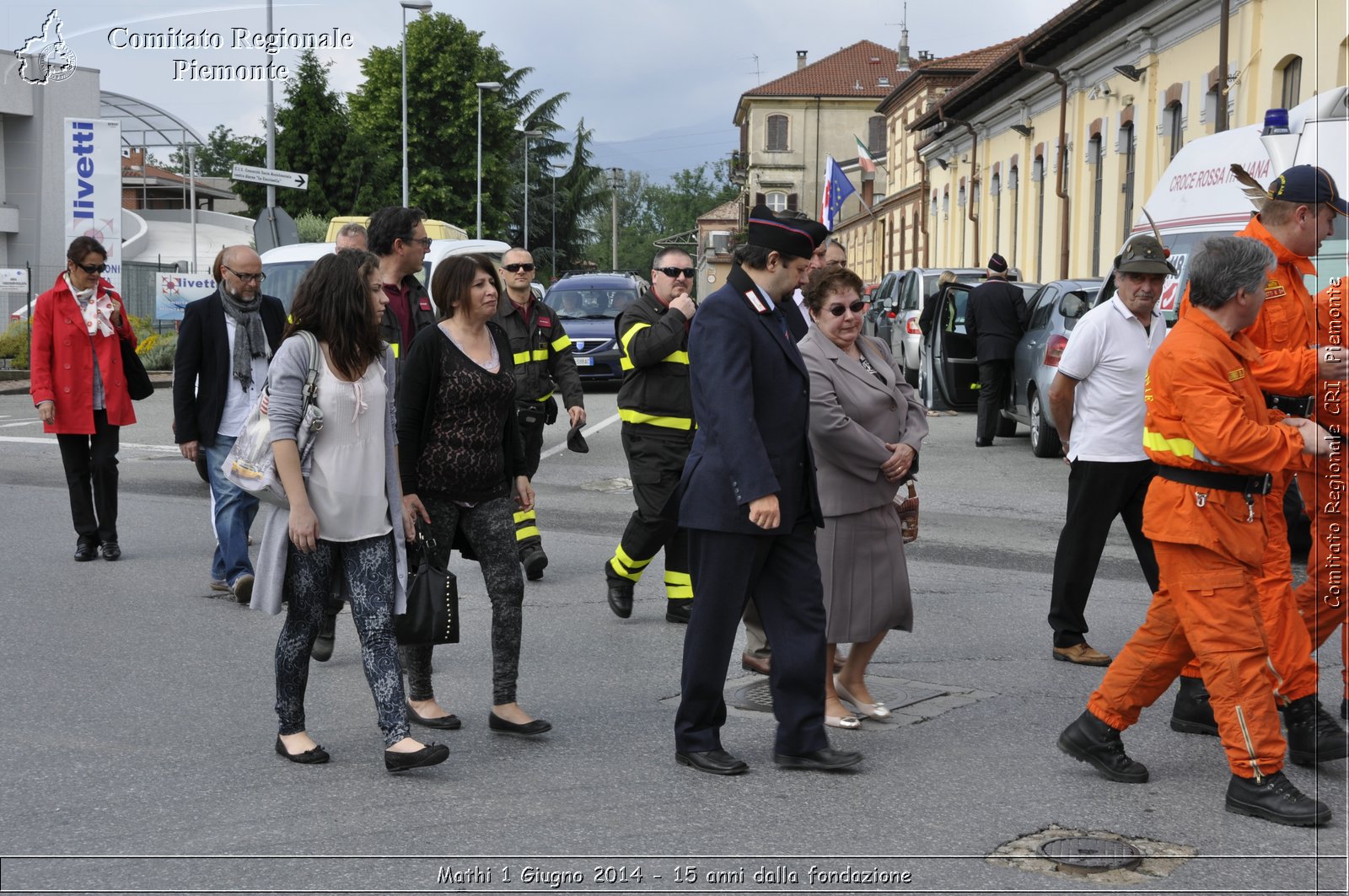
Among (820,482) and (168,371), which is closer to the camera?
(820,482)

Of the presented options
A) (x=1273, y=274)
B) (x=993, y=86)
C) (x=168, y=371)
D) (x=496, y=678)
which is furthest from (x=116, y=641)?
(x=993, y=86)

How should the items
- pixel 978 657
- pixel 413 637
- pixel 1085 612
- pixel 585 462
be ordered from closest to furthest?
pixel 413 637
pixel 978 657
pixel 1085 612
pixel 585 462

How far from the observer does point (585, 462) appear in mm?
15203

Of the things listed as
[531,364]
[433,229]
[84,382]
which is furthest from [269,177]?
[531,364]

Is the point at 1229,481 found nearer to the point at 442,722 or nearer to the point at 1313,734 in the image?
the point at 1313,734

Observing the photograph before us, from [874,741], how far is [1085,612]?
2781mm

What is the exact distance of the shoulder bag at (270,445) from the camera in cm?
515

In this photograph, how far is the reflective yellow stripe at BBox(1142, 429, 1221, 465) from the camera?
486cm

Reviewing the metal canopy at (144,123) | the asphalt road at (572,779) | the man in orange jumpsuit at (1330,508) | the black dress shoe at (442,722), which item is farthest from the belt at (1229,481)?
the metal canopy at (144,123)

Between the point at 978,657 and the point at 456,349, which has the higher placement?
the point at 456,349

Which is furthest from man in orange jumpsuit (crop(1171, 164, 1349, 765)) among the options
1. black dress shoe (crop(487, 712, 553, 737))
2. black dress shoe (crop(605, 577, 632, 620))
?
black dress shoe (crop(605, 577, 632, 620))

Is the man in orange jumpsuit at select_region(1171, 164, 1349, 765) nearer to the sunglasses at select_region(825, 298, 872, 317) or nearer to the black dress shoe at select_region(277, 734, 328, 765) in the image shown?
the sunglasses at select_region(825, 298, 872, 317)

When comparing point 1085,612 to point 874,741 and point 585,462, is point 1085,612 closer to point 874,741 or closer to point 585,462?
point 874,741

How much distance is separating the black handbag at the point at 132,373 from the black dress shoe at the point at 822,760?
19.7ft
